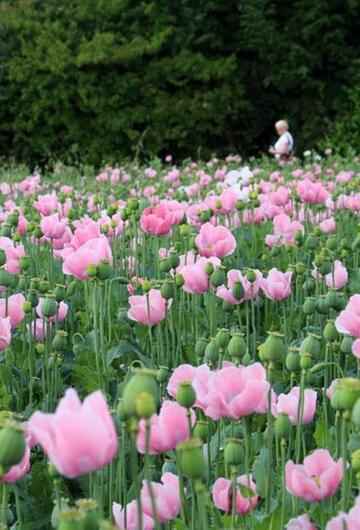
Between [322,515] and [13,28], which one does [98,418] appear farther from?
[13,28]

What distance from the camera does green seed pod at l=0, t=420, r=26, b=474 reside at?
0.91 m

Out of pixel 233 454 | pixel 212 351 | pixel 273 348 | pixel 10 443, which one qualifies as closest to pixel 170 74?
pixel 212 351

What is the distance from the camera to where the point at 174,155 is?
1512 centimetres

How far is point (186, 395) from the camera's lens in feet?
3.53

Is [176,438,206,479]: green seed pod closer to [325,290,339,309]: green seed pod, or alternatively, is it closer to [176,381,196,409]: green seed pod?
[176,381,196,409]: green seed pod

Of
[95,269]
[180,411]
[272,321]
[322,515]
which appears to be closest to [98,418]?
[180,411]

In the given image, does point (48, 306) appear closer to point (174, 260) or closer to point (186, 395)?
point (174, 260)

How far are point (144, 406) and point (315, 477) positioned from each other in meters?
0.38

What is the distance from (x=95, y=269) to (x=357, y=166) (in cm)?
628

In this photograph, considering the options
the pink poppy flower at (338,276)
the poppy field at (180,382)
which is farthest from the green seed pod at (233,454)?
the pink poppy flower at (338,276)

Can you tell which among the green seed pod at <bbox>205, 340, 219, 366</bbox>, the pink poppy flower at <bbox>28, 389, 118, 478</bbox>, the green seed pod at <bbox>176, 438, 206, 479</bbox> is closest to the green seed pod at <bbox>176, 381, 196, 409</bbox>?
the green seed pod at <bbox>176, 438, 206, 479</bbox>

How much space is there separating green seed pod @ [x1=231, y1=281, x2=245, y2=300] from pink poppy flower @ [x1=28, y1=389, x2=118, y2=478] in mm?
1158

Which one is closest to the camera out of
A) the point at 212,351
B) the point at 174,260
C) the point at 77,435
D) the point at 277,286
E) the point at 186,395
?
the point at 77,435

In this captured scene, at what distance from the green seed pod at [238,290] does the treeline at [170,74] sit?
1227cm
